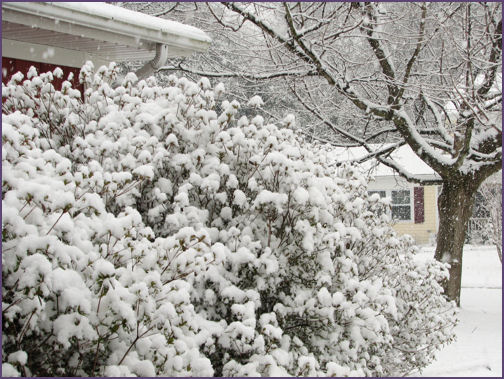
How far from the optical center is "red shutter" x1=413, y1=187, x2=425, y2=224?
23703mm

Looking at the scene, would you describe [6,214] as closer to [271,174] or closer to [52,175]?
[52,175]

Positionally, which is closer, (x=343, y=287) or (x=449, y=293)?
(x=343, y=287)

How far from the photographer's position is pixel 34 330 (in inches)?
104

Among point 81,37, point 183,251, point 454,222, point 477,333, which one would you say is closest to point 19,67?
point 81,37

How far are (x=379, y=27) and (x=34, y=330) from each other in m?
8.61

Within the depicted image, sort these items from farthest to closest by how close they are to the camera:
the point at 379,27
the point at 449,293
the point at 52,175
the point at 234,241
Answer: the point at 449,293 → the point at 379,27 → the point at 234,241 → the point at 52,175

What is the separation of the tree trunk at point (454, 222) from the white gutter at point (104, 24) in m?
5.84

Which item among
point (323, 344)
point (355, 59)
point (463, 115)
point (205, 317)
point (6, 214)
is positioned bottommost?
point (323, 344)

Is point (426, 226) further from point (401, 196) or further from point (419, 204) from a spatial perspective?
point (401, 196)

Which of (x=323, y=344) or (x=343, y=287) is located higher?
(x=343, y=287)

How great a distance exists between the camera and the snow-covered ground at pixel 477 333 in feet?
23.2

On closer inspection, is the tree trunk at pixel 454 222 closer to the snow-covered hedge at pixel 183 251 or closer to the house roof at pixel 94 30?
the snow-covered hedge at pixel 183 251

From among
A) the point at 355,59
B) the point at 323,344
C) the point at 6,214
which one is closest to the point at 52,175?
the point at 6,214

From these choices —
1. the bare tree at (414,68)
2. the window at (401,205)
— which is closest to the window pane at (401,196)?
the window at (401,205)
